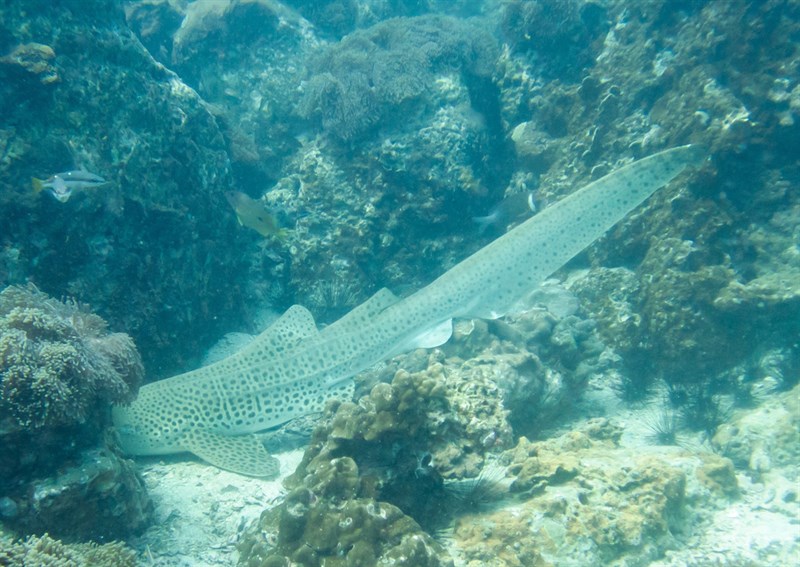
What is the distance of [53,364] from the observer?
3.31 meters

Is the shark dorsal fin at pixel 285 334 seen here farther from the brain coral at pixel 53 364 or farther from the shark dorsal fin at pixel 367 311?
the brain coral at pixel 53 364

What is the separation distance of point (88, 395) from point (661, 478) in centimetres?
459

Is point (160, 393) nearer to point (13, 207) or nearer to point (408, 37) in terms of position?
point (13, 207)

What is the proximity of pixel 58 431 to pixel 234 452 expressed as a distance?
2.16 meters

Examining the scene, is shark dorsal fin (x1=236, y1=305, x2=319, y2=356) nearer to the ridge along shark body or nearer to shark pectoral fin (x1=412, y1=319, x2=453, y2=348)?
the ridge along shark body

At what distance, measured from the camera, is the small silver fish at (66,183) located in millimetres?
4863

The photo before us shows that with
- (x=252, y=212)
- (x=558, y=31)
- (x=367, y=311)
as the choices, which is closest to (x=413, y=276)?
(x=367, y=311)

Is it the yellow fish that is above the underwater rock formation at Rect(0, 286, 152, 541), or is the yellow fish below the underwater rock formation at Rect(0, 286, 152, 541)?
above

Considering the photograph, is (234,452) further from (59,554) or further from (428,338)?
(428,338)

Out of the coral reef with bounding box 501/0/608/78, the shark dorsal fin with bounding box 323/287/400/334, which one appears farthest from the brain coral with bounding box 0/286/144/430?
the coral reef with bounding box 501/0/608/78

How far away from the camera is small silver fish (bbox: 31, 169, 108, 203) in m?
4.86

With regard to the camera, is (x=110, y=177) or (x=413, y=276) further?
(x=413, y=276)

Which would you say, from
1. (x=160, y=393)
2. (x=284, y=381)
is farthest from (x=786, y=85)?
(x=160, y=393)

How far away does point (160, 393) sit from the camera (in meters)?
5.45
